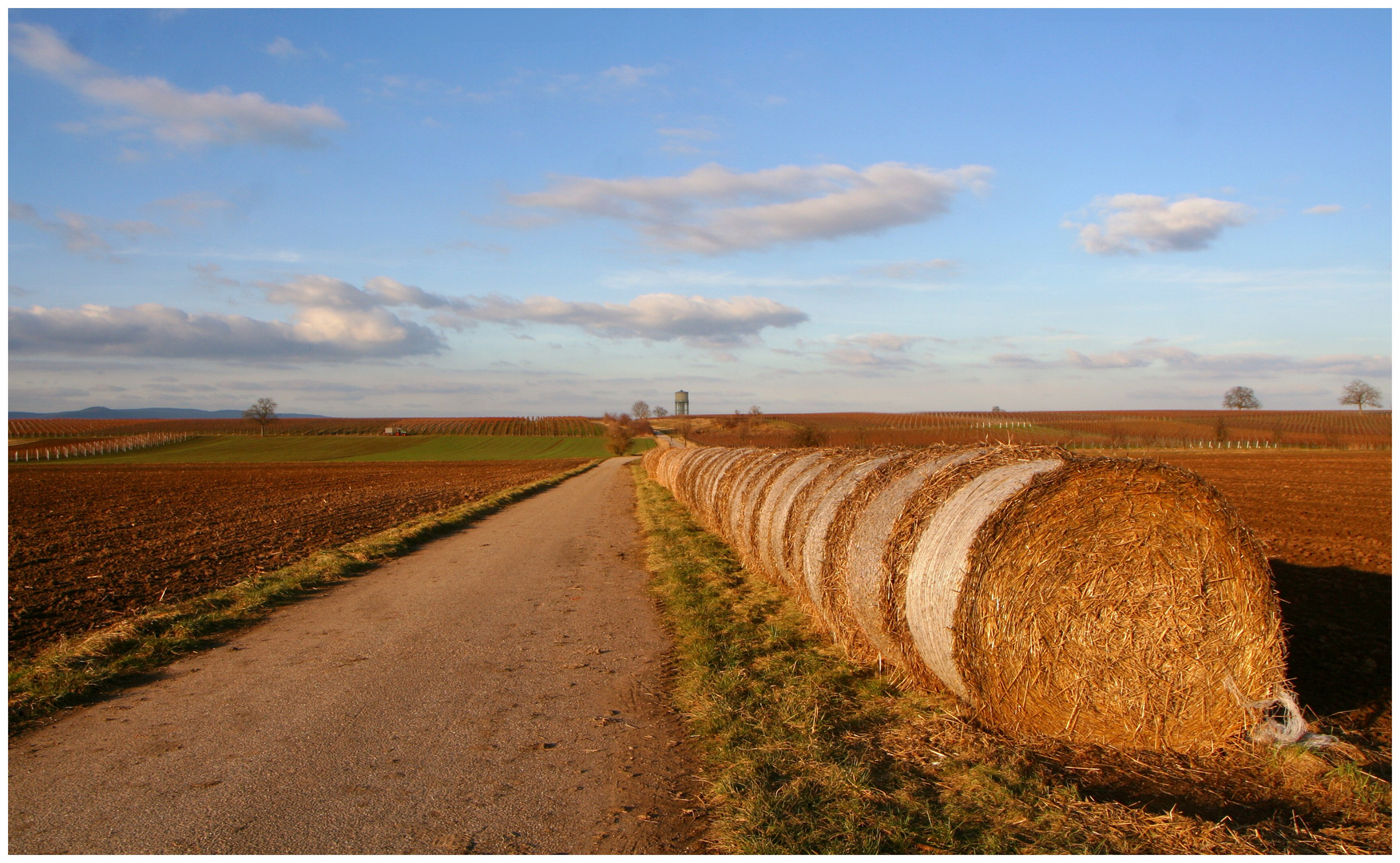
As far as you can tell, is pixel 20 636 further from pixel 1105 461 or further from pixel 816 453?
pixel 1105 461

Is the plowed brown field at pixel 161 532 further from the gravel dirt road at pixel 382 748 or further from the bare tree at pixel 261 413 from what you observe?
the bare tree at pixel 261 413

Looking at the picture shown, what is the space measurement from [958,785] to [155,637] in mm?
7147

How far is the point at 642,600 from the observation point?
29.8 ft

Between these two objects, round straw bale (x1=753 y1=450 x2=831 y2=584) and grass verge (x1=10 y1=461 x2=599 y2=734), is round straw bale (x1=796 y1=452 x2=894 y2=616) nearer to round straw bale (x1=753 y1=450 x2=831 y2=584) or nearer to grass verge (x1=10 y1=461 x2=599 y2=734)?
round straw bale (x1=753 y1=450 x2=831 y2=584)

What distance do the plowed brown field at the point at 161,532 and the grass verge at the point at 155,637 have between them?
505 millimetres

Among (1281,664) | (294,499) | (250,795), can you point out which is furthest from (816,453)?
(294,499)

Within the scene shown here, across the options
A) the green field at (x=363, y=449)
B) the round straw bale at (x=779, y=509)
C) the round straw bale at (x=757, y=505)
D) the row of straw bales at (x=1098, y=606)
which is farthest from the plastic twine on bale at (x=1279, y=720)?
the green field at (x=363, y=449)

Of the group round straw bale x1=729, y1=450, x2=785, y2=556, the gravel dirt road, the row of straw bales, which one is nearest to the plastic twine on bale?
the row of straw bales

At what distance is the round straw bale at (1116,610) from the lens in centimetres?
468

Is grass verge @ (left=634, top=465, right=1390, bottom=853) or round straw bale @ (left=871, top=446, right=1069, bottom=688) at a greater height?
round straw bale @ (left=871, top=446, right=1069, bottom=688)

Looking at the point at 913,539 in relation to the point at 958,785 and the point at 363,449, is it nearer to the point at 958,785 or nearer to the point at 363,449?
the point at 958,785

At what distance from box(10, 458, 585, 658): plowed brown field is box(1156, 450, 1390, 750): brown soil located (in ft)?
34.5

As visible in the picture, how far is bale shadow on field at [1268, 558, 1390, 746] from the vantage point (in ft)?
17.0

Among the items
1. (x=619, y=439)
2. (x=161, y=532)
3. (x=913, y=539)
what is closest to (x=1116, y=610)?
(x=913, y=539)
